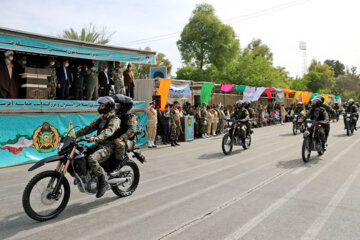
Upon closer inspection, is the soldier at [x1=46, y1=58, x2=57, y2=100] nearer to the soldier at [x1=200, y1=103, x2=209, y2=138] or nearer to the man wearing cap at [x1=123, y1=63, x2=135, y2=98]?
the man wearing cap at [x1=123, y1=63, x2=135, y2=98]

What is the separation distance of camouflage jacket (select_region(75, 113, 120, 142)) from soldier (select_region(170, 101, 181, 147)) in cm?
764

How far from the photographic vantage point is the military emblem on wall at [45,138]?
360 inches

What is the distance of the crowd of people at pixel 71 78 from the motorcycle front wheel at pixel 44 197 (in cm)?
633

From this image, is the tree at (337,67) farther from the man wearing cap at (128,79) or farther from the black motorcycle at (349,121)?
the man wearing cap at (128,79)

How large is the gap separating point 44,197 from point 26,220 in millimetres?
456

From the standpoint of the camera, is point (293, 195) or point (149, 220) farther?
point (293, 195)

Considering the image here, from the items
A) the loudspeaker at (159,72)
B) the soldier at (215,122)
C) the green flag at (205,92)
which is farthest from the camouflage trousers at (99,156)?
the soldier at (215,122)

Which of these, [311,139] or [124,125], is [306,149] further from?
[124,125]

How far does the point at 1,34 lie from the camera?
323 inches

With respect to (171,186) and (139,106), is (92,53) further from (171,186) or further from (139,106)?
(171,186)

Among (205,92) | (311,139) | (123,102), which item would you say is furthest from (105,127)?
(205,92)

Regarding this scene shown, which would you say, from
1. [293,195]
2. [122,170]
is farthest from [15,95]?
[293,195]

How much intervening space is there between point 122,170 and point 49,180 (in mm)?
1393

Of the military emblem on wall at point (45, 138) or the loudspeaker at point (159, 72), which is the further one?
the loudspeaker at point (159, 72)
